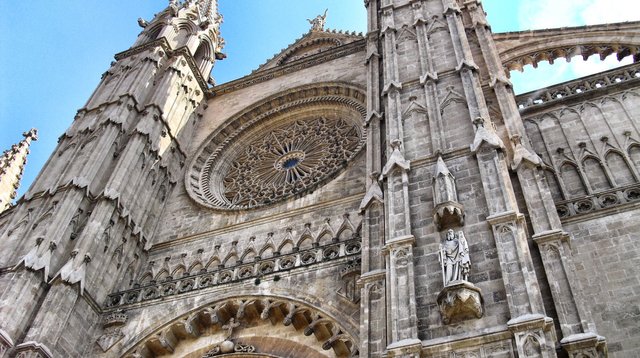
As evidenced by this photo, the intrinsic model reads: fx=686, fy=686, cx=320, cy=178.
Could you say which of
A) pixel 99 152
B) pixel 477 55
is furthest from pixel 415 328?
pixel 99 152

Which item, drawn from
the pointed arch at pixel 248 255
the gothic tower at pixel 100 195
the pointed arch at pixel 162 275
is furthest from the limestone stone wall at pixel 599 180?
the gothic tower at pixel 100 195

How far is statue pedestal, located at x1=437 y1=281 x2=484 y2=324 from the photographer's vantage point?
8484mm

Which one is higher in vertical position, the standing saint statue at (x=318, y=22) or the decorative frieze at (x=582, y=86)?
the standing saint statue at (x=318, y=22)

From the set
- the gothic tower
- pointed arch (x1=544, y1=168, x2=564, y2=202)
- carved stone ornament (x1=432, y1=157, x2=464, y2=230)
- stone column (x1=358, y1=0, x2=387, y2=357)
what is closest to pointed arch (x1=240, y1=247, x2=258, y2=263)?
the gothic tower

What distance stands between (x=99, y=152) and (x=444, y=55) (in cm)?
824

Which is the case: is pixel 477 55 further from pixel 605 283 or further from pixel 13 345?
pixel 13 345

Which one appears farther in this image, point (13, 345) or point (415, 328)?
point (13, 345)

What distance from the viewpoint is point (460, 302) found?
334 inches

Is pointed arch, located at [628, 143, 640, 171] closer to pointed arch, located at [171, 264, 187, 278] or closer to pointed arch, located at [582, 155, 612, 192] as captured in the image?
pointed arch, located at [582, 155, 612, 192]

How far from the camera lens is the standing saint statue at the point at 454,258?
8.97 metres

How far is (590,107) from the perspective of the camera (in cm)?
1366

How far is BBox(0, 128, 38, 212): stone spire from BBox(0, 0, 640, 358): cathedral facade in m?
7.03

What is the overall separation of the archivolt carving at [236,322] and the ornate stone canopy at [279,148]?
353 cm

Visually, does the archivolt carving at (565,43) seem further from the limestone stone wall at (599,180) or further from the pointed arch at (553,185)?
the pointed arch at (553,185)
